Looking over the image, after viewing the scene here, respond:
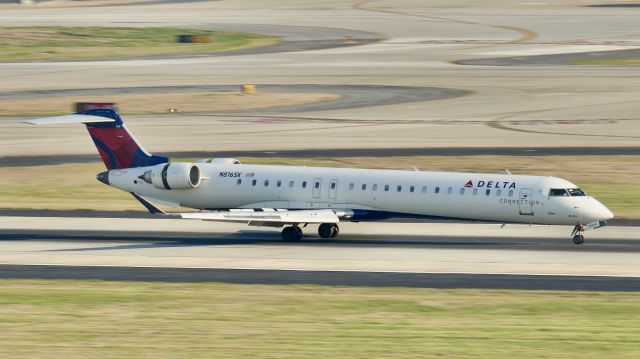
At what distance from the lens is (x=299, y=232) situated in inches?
1834

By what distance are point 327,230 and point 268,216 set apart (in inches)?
129

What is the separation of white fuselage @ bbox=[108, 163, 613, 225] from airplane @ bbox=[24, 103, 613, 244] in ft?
0.12

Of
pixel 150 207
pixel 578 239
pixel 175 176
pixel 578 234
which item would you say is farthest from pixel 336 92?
pixel 578 239

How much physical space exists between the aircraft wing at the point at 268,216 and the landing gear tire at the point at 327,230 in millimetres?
871

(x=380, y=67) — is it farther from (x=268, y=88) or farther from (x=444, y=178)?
(x=444, y=178)

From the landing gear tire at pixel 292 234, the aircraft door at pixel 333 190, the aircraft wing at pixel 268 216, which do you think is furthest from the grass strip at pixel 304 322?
the aircraft door at pixel 333 190

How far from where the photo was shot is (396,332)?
92.8ft

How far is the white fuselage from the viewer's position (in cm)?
4394

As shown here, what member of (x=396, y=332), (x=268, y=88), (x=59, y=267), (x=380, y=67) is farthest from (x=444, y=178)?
(x=380, y=67)

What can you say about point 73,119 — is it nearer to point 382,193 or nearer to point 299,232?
point 299,232

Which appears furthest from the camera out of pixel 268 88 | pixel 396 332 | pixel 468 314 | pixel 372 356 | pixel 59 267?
pixel 268 88

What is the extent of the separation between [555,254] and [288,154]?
93.4 ft

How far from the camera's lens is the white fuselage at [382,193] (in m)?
43.9

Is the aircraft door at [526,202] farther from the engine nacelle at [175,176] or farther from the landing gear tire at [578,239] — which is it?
the engine nacelle at [175,176]
